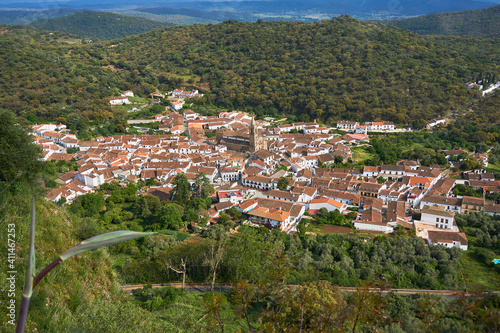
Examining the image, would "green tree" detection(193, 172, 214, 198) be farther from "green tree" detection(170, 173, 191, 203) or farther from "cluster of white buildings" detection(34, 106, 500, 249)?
"cluster of white buildings" detection(34, 106, 500, 249)

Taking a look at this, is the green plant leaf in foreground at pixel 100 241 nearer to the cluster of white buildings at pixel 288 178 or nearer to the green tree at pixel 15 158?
the green tree at pixel 15 158

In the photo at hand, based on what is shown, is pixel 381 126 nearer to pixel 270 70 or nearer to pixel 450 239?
pixel 270 70

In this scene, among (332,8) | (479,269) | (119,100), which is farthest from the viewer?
(332,8)

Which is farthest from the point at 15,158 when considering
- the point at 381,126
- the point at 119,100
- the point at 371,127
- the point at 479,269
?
the point at 119,100

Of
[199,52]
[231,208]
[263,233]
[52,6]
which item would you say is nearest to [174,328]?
[263,233]

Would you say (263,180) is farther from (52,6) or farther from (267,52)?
(52,6)
